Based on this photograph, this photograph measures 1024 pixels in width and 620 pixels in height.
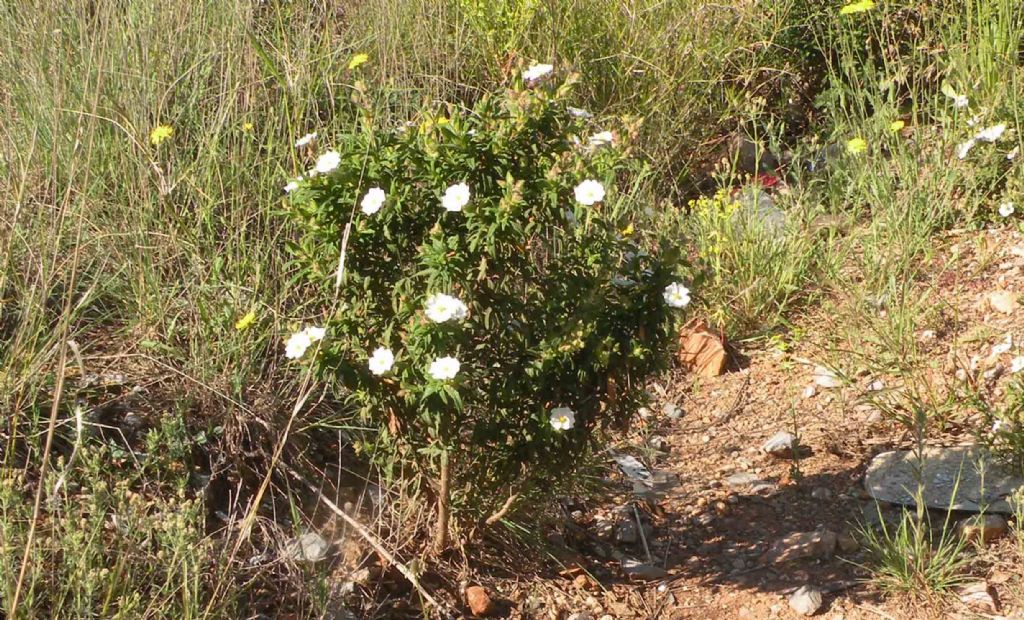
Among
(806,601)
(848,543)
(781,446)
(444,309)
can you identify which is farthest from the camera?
(781,446)

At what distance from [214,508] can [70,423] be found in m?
0.41

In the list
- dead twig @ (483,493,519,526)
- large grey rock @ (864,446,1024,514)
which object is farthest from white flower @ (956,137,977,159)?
dead twig @ (483,493,519,526)

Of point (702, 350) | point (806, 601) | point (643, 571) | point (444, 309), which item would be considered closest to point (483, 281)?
point (444, 309)

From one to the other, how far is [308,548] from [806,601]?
4.16 ft

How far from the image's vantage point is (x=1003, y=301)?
396cm

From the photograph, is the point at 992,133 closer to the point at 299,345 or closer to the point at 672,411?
the point at 672,411

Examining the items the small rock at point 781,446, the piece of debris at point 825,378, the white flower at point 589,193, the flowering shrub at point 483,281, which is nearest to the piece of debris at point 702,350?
the piece of debris at point 825,378

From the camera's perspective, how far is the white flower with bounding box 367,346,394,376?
2.37m

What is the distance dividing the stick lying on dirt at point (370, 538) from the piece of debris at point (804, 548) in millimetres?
946

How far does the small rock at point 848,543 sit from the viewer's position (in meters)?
3.10

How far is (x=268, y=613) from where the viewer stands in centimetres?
266

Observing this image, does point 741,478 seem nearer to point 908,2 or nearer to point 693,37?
point 693,37

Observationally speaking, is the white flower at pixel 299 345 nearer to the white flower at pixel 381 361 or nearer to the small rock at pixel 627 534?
the white flower at pixel 381 361

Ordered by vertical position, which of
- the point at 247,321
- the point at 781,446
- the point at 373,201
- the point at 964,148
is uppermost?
the point at 373,201
